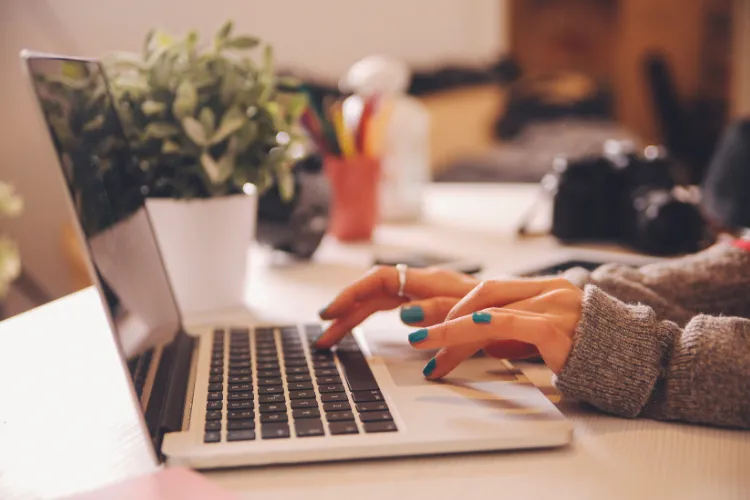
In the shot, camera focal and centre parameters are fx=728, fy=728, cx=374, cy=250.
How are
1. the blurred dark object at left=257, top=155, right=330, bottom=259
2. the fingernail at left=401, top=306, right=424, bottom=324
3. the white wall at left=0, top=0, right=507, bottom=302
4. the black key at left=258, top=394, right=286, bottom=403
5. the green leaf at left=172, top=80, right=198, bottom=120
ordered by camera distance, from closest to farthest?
the black key at left=258, top=394, right=286, bottom=403 → the fingernail at left=401, top=306, right=424, bottom=324 → the green leaf at left=172, top=80, right=198, bottom=120 → the blurred dark object at left=257, top=155, right=330, bottom=259 → the white wall at left=0, top=0, right=507, bottom=302

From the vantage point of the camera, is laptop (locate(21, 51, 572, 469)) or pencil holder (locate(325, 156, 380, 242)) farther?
pencil holder (locate(325, 156, 380, 242))

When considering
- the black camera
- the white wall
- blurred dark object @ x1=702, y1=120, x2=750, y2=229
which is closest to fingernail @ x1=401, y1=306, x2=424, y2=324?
the black camera

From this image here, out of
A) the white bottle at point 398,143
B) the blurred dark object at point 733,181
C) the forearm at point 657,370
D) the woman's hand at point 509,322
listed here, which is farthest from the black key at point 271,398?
the blurred dark object at point 733,181

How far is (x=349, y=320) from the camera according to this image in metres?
0.68

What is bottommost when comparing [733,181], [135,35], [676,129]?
[676,129]

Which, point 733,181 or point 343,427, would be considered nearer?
point 343,427

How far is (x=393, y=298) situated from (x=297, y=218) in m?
0.39

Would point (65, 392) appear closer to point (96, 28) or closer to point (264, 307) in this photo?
point (264, 307)

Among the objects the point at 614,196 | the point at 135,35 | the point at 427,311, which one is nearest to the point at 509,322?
the point at 427,311

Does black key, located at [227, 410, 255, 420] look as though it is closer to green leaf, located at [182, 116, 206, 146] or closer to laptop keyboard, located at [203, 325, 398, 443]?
laptop keyboard, located at [203, 325, 398, 443]

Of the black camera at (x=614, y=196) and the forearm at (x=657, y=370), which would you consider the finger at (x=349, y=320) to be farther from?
the black camera at (x=614, y=196)

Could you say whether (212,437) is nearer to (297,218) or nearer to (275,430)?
(275,430)

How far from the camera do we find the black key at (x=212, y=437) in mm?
472

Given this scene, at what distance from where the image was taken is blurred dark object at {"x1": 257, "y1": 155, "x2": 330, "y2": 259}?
42.4 inches
